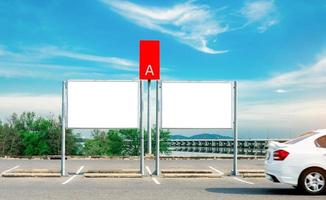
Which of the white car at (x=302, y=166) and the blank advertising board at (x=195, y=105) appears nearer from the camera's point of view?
the white car at (x=302, y=166)

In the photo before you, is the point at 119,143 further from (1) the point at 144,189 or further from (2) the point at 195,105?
(1) the point at 144,189

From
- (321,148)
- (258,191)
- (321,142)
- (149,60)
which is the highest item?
(149,60)

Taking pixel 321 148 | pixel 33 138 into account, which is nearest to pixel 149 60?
pixel 321 148

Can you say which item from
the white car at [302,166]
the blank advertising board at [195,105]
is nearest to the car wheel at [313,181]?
the white car at [302,166]

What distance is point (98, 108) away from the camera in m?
19.5

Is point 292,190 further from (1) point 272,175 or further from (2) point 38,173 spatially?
(2) point 38,173

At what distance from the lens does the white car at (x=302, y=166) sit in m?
13.9

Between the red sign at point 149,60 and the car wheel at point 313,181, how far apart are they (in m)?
6.75

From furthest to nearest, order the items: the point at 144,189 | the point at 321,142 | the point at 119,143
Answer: the point at 119,143 → the point at 144,189 → the point at 321,142

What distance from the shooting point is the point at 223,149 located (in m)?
44.8

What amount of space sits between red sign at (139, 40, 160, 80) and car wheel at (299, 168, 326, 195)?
6753 millimetres

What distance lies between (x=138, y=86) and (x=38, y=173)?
4.31 meters

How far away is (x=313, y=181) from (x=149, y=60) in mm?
7148

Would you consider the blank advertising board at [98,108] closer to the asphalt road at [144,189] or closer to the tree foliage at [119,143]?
the asphalt road at [144,189]
